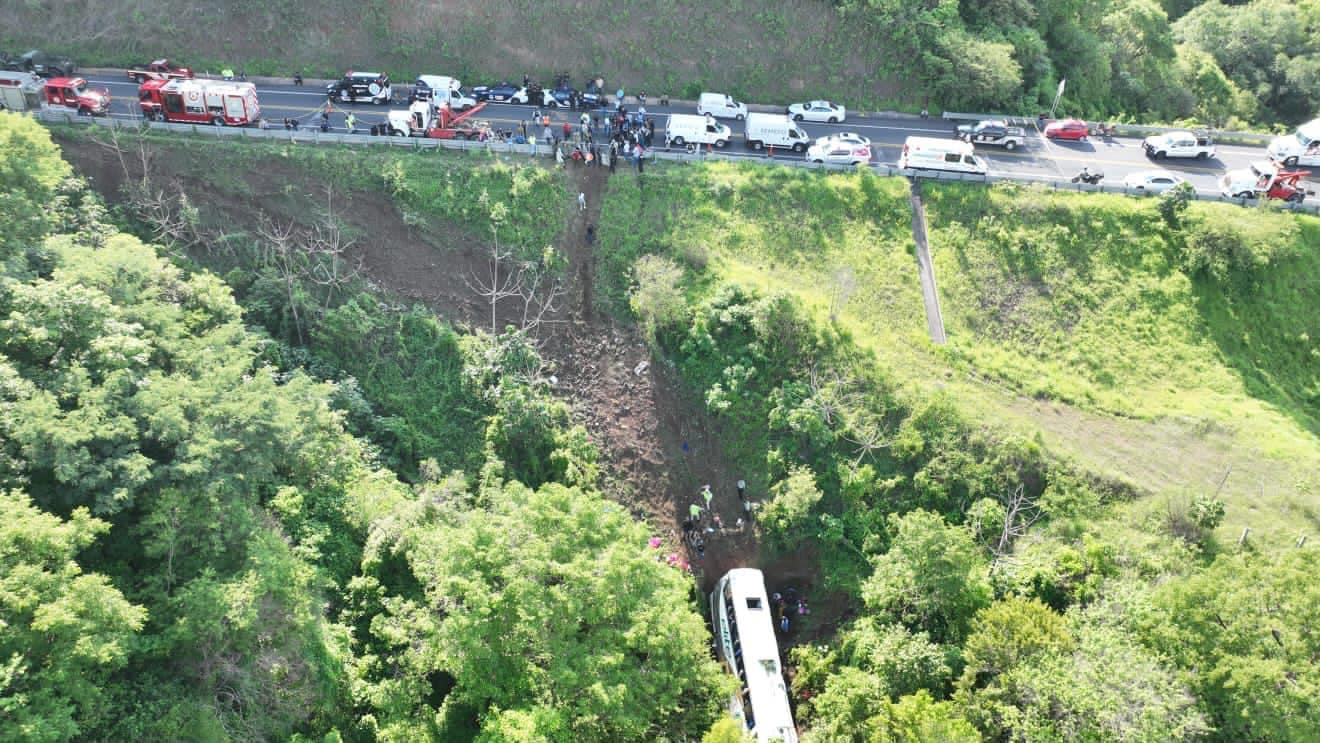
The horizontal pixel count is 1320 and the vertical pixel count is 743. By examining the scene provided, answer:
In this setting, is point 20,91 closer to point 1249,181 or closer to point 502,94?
point 502,94

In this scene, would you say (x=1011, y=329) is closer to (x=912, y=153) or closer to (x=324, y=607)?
(x=912, y=153)

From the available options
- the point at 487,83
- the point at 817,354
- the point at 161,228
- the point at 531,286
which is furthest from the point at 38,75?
the point at 817,354

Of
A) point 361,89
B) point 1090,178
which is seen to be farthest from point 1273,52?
point 361,89

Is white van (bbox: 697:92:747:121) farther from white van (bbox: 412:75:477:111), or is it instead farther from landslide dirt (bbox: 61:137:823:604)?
white van (bbox: 412:75:477:111)

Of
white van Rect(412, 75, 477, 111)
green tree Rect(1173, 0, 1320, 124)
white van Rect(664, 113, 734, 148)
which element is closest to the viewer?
white van Rect(664, 113, 734, 148)

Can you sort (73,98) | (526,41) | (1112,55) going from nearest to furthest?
1. (73,98)
2. (526,41)
3. (1112,55)

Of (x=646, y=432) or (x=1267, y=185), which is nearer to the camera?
(x=646, y=432)

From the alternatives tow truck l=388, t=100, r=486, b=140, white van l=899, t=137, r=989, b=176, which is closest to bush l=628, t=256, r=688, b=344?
tow truck l=388, t=100, r=486, b=140
